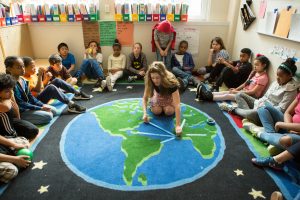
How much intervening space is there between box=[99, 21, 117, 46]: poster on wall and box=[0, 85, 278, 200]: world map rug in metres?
1.75

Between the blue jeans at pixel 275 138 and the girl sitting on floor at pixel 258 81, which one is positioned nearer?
the blue jeans at pixel 275 138

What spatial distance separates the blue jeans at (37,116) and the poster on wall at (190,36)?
2429 millimetres

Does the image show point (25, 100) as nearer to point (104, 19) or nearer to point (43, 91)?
point (43, 91)

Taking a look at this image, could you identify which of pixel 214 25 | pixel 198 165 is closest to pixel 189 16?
pixel 214 25

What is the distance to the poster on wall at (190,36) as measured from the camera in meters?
3.76

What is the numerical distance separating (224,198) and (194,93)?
1852mm

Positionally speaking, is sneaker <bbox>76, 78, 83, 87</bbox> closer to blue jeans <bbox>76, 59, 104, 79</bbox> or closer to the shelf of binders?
blue jeans <bbox>76, 59, 104, 79</bbox>

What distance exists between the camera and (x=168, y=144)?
1.95 m

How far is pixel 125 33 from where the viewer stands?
3.76 meters

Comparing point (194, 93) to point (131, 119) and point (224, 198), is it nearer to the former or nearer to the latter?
point (131, 119)

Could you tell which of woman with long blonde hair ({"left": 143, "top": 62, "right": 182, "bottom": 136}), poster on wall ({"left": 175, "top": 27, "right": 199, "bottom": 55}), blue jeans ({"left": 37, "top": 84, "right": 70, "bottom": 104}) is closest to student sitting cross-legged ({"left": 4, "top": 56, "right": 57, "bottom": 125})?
blue jeans ({"left": 37, "top": 84, "right": 70, "bottom": 104})

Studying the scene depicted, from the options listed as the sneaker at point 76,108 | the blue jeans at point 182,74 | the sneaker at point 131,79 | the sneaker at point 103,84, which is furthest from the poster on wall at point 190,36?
the sneaker at point 76,108

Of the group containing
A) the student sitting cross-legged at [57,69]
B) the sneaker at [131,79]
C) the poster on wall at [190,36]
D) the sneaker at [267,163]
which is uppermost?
the poster on wall at [190,36]

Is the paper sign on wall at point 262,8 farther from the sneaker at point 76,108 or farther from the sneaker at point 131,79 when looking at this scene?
the sneaker at point 76,108
